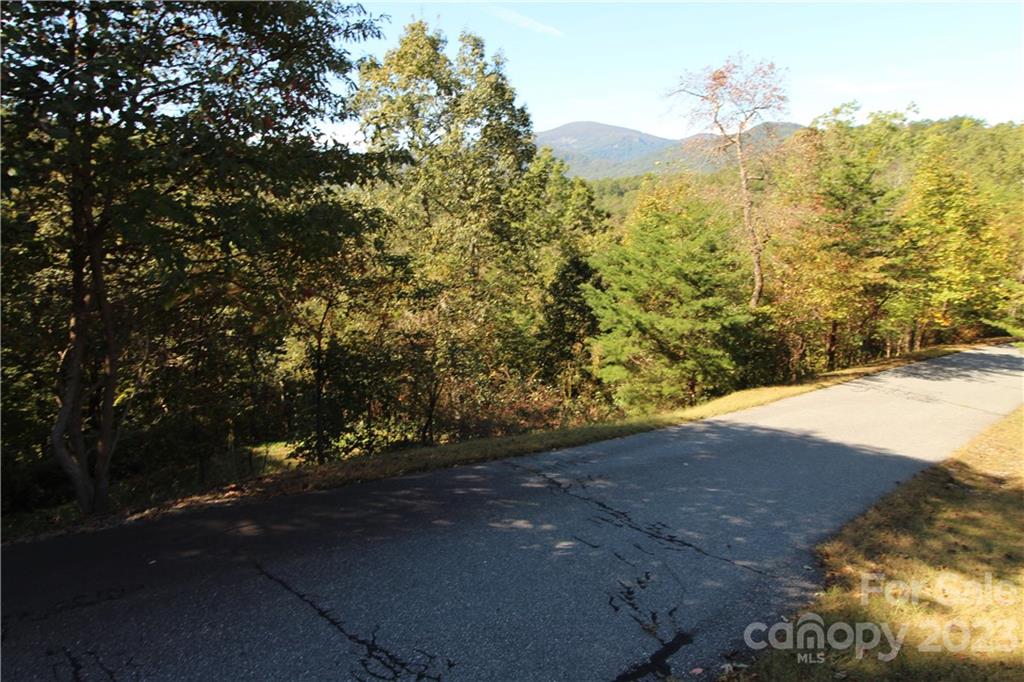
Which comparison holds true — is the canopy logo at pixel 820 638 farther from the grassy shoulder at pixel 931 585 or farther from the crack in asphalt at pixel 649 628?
the crack in asphalt at pixel 649 628

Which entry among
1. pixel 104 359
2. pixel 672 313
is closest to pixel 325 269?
pixel 104 359

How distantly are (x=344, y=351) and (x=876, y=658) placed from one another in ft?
24.3

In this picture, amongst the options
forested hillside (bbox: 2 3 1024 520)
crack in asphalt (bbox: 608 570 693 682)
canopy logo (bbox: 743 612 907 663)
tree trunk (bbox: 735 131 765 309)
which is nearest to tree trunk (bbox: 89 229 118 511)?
forested hillside (bbox: 2 3 1024 520)

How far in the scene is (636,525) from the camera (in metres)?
5.74

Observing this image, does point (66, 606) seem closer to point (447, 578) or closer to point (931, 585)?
point (447, 578)

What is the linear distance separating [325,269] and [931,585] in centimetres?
730

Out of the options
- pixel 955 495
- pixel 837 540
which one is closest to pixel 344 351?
pixel 837 540

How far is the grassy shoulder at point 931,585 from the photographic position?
3.66m

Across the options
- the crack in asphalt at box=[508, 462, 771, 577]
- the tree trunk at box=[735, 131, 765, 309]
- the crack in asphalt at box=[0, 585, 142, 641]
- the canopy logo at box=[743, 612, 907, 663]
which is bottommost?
the canopy logo at box=[743, 612, 907, 663]

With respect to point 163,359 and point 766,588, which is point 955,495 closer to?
point 766,588

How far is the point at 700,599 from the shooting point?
175 inches

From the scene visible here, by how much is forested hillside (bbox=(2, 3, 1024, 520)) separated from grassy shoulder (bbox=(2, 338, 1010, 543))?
0.70 feet

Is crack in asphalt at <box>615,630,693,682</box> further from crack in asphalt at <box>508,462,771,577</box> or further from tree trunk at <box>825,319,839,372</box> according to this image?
tree trunk at <box>825,319,839,372</box>

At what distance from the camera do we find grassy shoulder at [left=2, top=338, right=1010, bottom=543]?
5.74m
